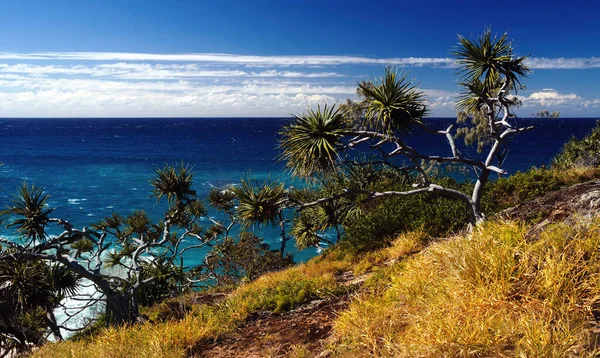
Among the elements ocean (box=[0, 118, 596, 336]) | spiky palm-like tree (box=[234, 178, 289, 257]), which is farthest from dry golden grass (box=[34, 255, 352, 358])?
ocean (box=[0, 118, 596, 336])

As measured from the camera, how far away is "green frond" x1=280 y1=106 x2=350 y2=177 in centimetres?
923

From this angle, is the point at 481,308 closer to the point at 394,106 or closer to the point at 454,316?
the point at 454,316

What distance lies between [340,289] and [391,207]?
6.53 m

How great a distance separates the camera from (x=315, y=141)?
Result: 363 inches

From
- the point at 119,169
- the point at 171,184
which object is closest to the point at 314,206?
the point at 171,184

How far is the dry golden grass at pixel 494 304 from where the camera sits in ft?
12.5

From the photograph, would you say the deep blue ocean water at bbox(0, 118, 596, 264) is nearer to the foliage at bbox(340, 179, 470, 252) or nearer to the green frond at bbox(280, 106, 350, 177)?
the foliage at bbox(340, 179, 470, 252)

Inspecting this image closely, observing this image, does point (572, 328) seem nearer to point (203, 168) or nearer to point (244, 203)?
point (244, 203)

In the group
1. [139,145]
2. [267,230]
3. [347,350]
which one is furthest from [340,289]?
[139,145]

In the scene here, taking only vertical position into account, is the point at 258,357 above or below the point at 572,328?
below

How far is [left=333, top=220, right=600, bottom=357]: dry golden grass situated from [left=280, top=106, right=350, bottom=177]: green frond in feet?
13.9

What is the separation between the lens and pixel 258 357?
5.45m

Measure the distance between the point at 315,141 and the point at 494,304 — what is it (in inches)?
220

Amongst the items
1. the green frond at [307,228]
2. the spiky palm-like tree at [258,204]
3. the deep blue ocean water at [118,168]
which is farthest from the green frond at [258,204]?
the deep blue ocean water at [118,168]
